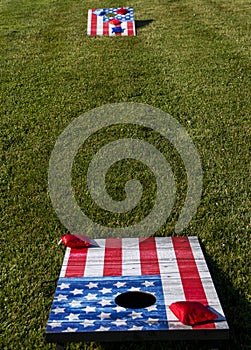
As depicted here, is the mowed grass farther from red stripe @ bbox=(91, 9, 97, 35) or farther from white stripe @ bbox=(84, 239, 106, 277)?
white stripe @ bbox=(84, 239, 106, 277)

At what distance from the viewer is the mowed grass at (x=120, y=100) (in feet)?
14.5

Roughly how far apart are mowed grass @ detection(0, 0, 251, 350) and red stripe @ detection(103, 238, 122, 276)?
57 centimetres

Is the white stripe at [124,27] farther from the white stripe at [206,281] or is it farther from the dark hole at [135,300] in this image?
the dark hole at [135,300]

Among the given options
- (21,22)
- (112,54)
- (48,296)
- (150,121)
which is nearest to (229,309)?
(48,296)

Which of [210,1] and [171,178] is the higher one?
[210,1]

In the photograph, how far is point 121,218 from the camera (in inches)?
211

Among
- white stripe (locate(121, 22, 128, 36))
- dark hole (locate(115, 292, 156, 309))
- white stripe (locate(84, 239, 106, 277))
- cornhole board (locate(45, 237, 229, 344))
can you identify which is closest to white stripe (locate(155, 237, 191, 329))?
cornhole board (locate(45, 237, 229, 344))

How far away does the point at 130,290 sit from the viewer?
3.65m

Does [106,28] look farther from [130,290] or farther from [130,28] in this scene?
[130,290]

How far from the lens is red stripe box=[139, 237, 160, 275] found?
12.9 ft

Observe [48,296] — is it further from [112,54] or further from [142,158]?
[112,54]

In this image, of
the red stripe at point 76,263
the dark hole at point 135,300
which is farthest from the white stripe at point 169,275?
the red stripe at point 76,263

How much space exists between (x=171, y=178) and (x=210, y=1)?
922 cm

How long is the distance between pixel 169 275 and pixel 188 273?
152mm
